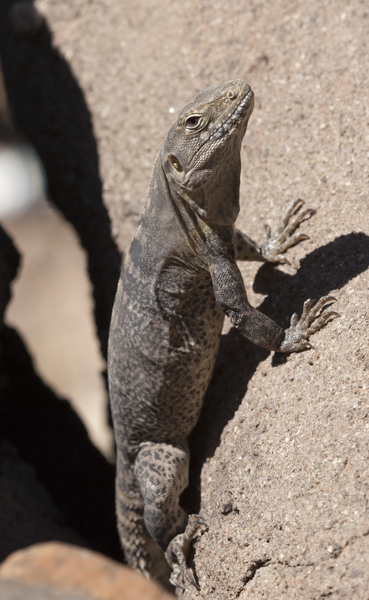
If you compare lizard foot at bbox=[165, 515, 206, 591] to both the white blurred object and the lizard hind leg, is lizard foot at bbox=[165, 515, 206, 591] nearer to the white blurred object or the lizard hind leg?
the lizard hind leg

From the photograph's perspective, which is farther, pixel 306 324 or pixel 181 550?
pixel 181 550

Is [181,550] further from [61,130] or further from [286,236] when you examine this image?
[61,130]

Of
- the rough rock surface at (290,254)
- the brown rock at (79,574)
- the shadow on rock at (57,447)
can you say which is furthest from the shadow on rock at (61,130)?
the brown rock at (79,574)

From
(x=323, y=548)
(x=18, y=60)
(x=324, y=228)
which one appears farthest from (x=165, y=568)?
(x=18, y=60)

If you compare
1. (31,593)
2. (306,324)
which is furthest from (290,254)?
(31,593)

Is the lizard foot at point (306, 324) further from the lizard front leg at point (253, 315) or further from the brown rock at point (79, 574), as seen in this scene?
the brown rock at point (79, 574)

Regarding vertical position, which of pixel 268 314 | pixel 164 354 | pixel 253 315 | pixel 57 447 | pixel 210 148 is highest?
pixel 210 148

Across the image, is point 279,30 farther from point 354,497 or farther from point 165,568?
point 165,568

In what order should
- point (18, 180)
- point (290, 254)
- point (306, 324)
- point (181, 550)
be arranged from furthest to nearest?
point (18, 180), point (290, 254), point (181, 550), point (306, 324)
